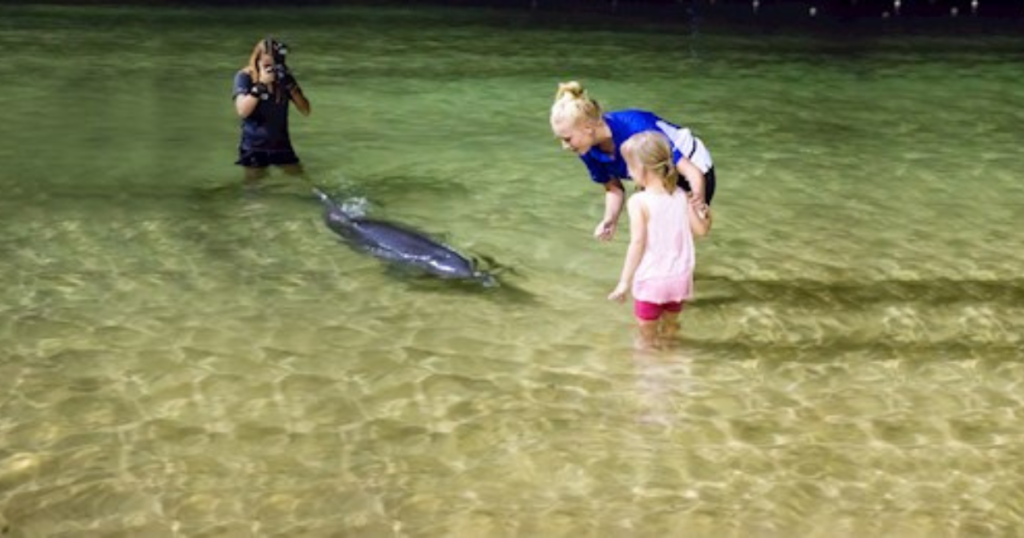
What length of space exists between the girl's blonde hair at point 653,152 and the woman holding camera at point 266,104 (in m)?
4.81

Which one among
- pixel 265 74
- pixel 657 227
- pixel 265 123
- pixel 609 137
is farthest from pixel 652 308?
pixel 265 123

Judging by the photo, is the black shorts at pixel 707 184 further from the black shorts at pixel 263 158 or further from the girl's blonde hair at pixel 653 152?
the black shorts at pixel 263 158

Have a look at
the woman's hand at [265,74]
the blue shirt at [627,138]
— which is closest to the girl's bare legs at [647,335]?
the blue shirt at [627,138]

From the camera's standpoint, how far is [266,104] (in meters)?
10.0

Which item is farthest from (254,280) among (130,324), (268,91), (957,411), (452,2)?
(452,2)

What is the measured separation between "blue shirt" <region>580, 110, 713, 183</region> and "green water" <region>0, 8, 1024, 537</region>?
41.9 inches

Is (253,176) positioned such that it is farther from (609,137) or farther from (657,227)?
(657,227)

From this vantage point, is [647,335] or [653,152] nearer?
[653,152]

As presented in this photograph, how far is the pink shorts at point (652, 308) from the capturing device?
6191 millimetres

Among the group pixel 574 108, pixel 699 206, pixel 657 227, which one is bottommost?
pixel 657 227

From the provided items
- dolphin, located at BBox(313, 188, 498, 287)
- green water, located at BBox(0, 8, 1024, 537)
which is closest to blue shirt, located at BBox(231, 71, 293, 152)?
green water, located at BBox(0, 8, 1024, 537)

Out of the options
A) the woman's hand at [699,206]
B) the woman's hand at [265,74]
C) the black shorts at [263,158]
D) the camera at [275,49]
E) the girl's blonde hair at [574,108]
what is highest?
the girl's blonde hair at [574,108]

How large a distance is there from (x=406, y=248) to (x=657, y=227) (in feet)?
8.89

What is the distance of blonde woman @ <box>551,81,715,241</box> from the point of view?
577 cm
